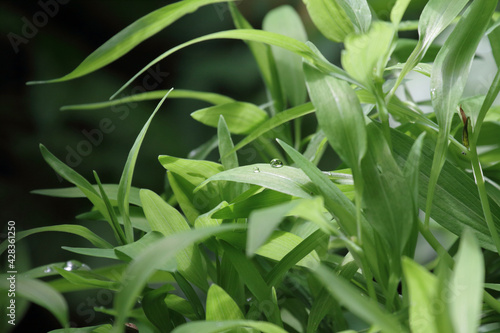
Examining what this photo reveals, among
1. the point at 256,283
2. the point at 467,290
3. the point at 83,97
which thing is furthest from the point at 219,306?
the point at 83,97

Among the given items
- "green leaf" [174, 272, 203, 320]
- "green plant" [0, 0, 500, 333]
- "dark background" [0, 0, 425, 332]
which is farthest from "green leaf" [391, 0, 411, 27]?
"dark background" [0, 0, 425, 332]

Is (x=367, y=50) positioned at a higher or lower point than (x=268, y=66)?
lower

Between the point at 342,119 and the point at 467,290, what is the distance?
4.3 inches

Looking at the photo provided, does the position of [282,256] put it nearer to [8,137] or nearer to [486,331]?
[486,331]

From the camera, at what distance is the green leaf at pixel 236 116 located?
1.47 feet

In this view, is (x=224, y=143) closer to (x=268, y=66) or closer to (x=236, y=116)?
(x=236, y=116)

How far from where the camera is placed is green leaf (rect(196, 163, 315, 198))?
0.92 feet

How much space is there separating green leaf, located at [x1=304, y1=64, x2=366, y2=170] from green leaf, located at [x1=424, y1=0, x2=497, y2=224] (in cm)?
6

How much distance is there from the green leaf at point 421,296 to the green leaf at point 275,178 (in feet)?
0.27

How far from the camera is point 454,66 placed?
11.8 inches

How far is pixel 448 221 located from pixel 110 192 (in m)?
0.29

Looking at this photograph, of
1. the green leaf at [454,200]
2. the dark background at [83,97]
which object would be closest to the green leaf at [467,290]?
the green leaf at [454,200]

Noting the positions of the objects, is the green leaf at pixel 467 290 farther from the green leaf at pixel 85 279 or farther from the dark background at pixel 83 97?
the dark background at pixel 83 97

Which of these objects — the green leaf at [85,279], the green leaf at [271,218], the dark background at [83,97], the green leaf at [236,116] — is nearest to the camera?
the green leaf at [271,218]
